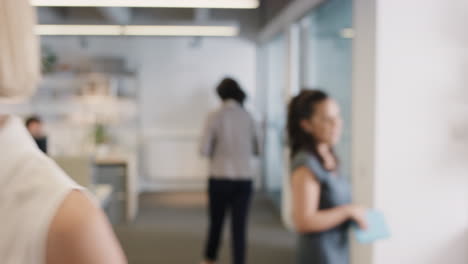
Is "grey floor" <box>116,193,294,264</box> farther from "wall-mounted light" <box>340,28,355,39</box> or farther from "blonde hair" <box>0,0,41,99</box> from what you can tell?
"blonde hair" <box>0,0,41,99</box>

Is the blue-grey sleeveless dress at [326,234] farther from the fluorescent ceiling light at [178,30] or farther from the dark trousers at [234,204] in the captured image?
the fluorescent ceiling light at [178,30]

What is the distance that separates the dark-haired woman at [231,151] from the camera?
13.5ft

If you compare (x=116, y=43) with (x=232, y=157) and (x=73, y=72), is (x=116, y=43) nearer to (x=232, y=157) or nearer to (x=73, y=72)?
(x=73, y=72)

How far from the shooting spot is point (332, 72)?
4621 mm

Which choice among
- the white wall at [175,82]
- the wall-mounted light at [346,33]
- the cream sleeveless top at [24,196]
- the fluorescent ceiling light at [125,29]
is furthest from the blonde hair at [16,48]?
the white wall at [175,82]

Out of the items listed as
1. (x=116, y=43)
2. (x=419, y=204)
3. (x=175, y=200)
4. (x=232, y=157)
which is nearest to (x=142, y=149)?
(x=175, y=200)

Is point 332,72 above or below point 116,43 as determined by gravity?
below

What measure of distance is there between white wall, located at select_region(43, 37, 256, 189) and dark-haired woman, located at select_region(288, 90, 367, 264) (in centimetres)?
646

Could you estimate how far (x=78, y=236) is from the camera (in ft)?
1.17

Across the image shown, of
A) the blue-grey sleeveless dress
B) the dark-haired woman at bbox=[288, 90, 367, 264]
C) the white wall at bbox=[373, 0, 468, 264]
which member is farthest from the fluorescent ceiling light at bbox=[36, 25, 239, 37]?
the blue-grey sleeveless dress

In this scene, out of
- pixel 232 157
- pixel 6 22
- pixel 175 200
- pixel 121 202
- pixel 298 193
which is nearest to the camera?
pixel 6 22

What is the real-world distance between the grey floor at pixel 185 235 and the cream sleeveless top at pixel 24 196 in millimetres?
4625

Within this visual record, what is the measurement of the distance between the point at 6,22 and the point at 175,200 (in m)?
7.80

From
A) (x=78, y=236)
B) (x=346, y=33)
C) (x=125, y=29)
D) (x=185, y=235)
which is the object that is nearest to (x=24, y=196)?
(x=78, y=236)
